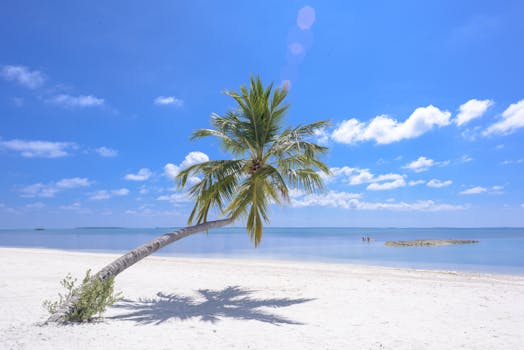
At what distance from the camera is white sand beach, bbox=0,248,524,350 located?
4.92m

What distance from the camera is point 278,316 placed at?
21.2ft

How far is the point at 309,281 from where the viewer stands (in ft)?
35.1

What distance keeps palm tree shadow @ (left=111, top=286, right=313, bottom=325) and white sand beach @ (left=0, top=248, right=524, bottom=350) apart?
2 centimetres

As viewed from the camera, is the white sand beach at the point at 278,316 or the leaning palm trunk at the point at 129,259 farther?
the leaning palm trunk at the point at 129,259

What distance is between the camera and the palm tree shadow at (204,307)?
20.7ft

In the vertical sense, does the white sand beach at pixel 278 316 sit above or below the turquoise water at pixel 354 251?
above

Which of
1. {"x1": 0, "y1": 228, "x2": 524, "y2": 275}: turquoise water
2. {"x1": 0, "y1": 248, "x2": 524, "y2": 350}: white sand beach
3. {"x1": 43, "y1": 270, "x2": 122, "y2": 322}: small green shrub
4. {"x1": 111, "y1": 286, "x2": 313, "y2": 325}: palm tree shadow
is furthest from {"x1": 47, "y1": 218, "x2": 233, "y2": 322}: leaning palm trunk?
{"x1": 0, "y1": 228, "x2": 524, "y2": 275}: turquoise water

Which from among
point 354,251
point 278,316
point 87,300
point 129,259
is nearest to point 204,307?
point 278,316

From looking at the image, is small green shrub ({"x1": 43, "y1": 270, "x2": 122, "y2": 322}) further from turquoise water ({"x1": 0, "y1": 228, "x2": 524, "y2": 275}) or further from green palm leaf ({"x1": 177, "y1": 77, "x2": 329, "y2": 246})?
turquoise water ({"x1": 0, "y1": 228, "x2": 524, "y2": 275})

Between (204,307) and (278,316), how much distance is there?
1770mm

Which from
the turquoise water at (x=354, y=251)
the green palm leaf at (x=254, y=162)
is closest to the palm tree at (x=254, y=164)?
the green palm leaf at (x=254, y=162)

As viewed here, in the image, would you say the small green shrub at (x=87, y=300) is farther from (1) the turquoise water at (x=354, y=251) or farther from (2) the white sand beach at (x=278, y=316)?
(1) the turquoise water at (x=354, y=251)

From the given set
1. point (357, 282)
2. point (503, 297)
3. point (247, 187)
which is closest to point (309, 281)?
point (357, 282)

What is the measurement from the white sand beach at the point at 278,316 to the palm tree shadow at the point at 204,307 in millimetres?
20
